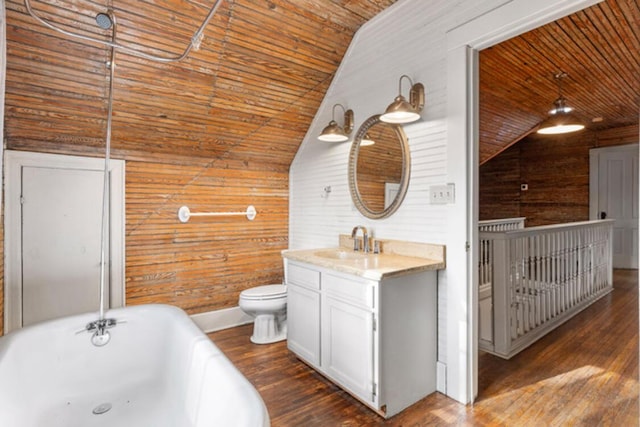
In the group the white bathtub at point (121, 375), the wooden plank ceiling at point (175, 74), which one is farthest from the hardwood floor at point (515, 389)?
the wooden plank ceiling at point (175, 74)

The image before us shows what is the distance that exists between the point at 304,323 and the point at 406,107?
1.68 m

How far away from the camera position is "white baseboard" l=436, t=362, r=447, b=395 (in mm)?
2170

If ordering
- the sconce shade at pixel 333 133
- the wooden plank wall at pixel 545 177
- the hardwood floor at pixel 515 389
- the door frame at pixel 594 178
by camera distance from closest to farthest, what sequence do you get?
1. the hardwood floor at pixel 515 389
2. the sconce shade at pixel 333 133
3. the door frame at pixel 594 178
4. the wooden plank wall at pixel 545 177

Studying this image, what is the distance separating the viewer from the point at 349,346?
2.10 metres

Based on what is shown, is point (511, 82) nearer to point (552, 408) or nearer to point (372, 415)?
point (552, 408)

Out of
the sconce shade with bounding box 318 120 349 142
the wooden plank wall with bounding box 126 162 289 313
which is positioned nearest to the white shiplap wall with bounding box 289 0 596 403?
the sconce shade with bounding box 318 120 349 142

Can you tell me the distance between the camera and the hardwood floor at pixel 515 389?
191 cm

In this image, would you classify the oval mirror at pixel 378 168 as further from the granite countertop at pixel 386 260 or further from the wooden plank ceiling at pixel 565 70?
the wooden plank ceiling at pixel 565 70

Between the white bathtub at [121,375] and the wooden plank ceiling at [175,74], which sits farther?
the wooden plank ceiling at [175,74]

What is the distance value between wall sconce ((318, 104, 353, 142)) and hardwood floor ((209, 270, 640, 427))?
5.98 feet

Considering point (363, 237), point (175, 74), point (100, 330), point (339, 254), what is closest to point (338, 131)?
point (363, 237)

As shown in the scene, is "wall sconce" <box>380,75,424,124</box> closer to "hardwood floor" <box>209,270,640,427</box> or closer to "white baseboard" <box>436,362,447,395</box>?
"white baseboard" <box>436,362,447,395</box>

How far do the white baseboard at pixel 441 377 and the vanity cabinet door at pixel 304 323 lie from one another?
802 mm

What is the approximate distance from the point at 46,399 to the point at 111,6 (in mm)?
2192
